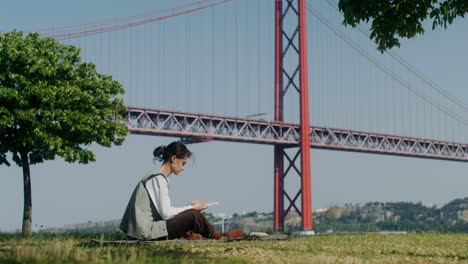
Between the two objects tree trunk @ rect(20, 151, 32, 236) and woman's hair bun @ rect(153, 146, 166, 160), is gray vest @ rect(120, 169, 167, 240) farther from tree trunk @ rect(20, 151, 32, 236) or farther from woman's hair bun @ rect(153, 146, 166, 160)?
tree trunk @ rect(20, 151, 32, 236)

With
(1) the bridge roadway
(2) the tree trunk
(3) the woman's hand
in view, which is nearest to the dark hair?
(3) the woman's hand

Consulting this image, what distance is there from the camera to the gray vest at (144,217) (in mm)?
9539

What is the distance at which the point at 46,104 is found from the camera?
65.3 ft

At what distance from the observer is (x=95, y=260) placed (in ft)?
16.6

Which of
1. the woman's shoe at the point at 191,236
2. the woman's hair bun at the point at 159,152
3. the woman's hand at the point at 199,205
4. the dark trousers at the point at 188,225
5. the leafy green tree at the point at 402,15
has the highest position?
the leafy green tree at the point at 402,15

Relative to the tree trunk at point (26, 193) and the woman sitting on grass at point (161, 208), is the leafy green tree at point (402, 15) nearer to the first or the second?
the woman sitting on grass at point (161, 208)

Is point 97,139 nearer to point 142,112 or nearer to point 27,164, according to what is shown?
point 27,164

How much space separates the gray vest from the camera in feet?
31.3

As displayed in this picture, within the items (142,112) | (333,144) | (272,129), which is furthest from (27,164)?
(333,144)

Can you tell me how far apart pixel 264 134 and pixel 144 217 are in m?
44.2

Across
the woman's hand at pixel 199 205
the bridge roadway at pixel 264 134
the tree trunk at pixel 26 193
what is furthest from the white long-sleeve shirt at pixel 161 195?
the bridge roadway at pixel 264 134

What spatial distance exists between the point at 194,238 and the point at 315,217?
244 feet

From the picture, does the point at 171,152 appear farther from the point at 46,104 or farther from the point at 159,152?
the point at 46,104

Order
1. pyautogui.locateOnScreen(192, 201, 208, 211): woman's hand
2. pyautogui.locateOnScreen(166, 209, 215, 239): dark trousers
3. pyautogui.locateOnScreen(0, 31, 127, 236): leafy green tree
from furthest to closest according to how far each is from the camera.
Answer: pyautogui.locateOnScreen(0, 31, 127, 236): leafy green tree
pyautogui.locateOnScreen(192, 201, 208, 211): woman's hand
pyautogui.locateOnScreen(166, 209, 215, 239): dark trousers
